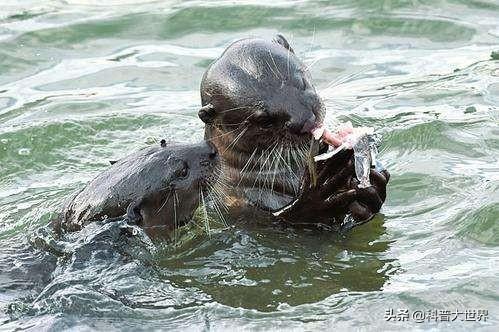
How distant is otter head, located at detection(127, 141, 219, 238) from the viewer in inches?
229

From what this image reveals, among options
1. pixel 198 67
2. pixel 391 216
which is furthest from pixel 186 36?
pixel 391 216

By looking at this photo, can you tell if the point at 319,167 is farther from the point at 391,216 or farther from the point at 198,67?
the point at 198,67

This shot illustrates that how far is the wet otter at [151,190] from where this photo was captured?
18.8 ft

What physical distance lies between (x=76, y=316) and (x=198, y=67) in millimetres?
4321

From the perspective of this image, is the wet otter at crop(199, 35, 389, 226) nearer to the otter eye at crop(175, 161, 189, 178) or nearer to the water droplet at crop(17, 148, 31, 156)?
the otter eye at crop(175, 161, 189, 178)

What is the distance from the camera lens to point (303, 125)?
5621 millimetres

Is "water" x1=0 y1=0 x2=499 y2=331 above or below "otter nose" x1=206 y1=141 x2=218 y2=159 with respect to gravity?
below

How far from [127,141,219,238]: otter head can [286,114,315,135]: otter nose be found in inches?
19.5

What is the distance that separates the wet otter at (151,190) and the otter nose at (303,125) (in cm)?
50

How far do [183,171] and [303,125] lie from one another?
67 centimetres

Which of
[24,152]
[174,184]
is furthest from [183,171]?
[24,152]

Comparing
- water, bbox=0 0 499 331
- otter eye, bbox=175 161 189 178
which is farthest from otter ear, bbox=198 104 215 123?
water, bbox=0 0 499 331

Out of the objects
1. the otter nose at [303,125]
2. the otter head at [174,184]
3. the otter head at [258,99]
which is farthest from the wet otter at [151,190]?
the otter nose at [303,125]

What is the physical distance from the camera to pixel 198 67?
934 cm
